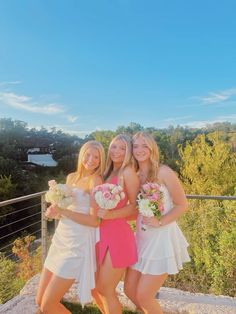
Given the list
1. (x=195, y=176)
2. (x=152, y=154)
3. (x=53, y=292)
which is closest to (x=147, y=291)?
(x=53, y=292)

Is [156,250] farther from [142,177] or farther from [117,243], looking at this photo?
[142,177]

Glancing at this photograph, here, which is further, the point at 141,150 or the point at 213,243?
the point at 213,243

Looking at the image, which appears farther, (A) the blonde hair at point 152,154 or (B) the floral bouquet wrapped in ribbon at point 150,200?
(A) the blonde hair at point 152,154

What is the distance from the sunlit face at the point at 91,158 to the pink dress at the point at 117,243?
0.32 metres

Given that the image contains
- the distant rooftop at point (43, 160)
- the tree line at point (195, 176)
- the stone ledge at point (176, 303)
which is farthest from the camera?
the distant rooftop at point (43, 160)

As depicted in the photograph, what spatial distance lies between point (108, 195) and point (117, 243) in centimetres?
32

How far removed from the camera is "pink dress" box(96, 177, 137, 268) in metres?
2.33

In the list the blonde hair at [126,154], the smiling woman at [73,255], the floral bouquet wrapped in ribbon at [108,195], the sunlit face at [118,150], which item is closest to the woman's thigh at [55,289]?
the smiling woman at [73,255]

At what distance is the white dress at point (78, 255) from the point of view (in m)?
2.38

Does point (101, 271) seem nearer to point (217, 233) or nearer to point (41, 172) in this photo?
point (217, 233)

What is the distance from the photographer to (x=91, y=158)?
8.29 feet

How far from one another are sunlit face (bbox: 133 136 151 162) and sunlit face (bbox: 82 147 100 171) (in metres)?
0.28

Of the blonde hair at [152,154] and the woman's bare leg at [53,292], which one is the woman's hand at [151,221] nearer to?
the blonde hair at [152,154]

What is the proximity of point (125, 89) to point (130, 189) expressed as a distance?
67.6 feet
